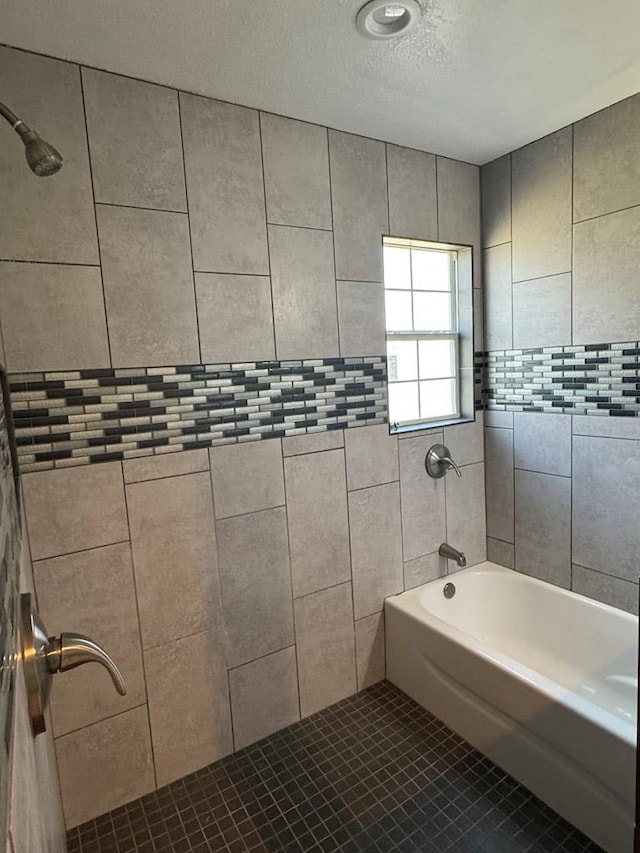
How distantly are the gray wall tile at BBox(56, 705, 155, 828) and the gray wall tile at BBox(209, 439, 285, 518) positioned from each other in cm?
83

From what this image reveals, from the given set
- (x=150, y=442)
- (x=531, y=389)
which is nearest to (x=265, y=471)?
(x=150, y=442)

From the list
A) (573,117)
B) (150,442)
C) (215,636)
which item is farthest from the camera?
(573,117)

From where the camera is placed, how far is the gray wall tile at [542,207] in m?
2.24

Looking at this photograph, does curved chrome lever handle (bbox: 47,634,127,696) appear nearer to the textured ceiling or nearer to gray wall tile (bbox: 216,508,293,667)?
gray wall tile (bbox: 216,508,293,667)

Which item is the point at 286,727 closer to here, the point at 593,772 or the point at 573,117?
the point at 593,772

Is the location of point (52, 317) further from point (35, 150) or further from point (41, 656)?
point (41, 656)

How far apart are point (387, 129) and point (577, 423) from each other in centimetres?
163

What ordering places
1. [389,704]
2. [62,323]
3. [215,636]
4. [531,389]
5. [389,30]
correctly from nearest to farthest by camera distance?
[389,30] → [62,323] → [215,636] → [389,704] → [531,389]

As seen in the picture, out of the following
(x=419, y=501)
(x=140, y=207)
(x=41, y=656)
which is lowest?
(x=419, y=501)

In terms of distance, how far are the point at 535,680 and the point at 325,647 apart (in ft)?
3.05

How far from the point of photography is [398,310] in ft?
8.27

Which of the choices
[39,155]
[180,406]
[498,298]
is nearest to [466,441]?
[498,298]

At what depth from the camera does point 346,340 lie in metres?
2.21

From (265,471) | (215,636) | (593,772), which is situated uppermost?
(265,471)
